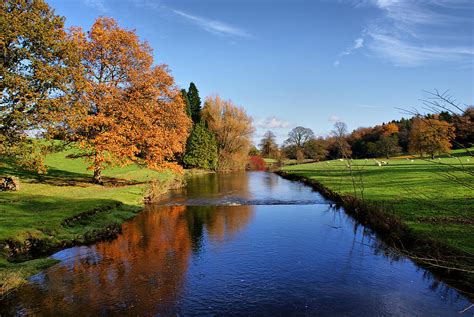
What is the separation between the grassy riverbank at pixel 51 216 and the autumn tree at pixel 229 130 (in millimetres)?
44019

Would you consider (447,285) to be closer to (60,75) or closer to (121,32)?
(60,75)

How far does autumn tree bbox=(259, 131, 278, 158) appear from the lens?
13825 cm

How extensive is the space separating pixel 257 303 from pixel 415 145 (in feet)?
208

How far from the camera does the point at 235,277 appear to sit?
13.4 meters

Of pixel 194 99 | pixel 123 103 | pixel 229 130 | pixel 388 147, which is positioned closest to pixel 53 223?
pixel 123 103

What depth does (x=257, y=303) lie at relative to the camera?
1129 centimetres

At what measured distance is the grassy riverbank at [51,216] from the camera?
14.6 metres

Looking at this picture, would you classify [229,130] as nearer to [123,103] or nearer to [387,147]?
[123,103]

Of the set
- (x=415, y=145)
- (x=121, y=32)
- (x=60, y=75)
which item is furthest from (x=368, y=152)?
(x=60, y=75)

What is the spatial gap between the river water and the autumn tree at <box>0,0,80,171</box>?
29.5 feet

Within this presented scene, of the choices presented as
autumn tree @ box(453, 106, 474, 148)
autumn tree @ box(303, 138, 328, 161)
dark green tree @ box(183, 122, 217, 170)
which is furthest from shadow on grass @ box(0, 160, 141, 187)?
autumn tree @ box(303, 138, 328, 161)

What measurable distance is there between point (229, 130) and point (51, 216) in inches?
2425

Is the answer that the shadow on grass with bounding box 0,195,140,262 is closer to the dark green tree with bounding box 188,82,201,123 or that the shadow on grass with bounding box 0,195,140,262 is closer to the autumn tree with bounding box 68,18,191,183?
the autumn tree with bounding box 68,18,191,183

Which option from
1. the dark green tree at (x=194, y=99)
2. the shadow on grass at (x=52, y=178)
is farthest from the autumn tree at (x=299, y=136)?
the shadow on grass at (x=52, y=178)
